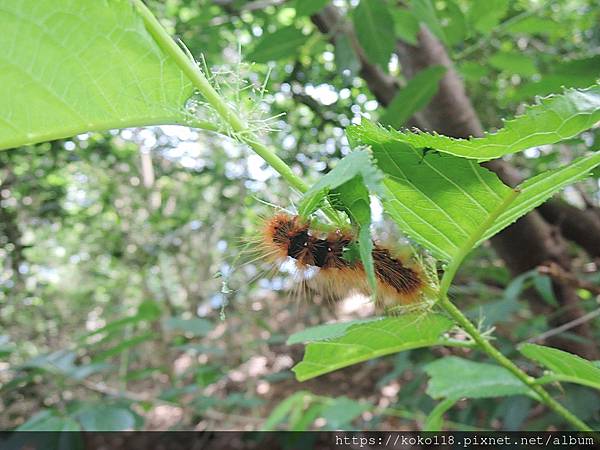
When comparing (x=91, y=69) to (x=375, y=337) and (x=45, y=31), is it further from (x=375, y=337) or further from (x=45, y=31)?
(x=375, y=337)

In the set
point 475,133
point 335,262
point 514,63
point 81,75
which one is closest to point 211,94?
point 81,75

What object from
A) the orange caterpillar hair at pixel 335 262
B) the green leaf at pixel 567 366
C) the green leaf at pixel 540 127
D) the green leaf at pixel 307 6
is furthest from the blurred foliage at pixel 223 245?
the green leaf at pixel 540 127

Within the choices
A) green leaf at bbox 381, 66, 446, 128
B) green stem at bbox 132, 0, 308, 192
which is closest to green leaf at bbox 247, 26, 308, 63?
green leaf at bbox 381, 66, 446, 128

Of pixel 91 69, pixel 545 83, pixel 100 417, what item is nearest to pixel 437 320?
pixel 91 69

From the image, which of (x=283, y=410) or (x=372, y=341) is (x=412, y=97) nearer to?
(x=372, y=341)

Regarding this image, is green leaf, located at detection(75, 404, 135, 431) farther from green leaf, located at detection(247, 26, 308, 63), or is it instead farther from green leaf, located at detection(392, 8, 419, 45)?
green leaf, located at detection(392, 8, 419, 45)

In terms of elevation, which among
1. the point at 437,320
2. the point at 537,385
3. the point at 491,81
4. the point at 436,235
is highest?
the point at 436,235
